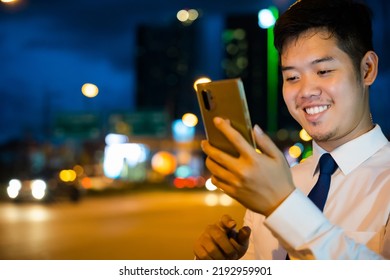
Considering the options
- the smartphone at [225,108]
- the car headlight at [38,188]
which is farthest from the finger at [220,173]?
the car headlight at [38,188]

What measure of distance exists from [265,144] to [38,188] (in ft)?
82.0

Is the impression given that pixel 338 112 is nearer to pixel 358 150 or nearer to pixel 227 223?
pixel 358 150

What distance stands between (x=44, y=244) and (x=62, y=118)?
24.1 meters

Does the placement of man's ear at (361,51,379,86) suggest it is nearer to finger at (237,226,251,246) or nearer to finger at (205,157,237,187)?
finger at (237,226,251,246)

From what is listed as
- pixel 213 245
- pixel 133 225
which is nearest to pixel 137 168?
pixel 133 225

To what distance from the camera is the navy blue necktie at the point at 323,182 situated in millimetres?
1955

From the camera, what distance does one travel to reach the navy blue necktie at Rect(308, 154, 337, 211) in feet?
6.41

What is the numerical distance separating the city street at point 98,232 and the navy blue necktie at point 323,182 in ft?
25.5

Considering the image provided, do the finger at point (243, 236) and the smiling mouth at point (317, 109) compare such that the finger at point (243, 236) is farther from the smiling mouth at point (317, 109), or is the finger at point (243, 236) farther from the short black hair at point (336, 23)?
the short black hair at point (336, 23)

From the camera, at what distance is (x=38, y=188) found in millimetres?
25531

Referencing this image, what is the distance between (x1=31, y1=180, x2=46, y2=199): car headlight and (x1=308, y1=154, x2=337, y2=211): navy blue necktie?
24.4 m

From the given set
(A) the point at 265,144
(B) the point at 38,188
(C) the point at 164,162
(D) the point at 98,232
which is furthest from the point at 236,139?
(C) the point at 164,162

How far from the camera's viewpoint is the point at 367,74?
200cm

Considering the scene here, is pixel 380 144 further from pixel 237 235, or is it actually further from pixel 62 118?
pixel 62 118
